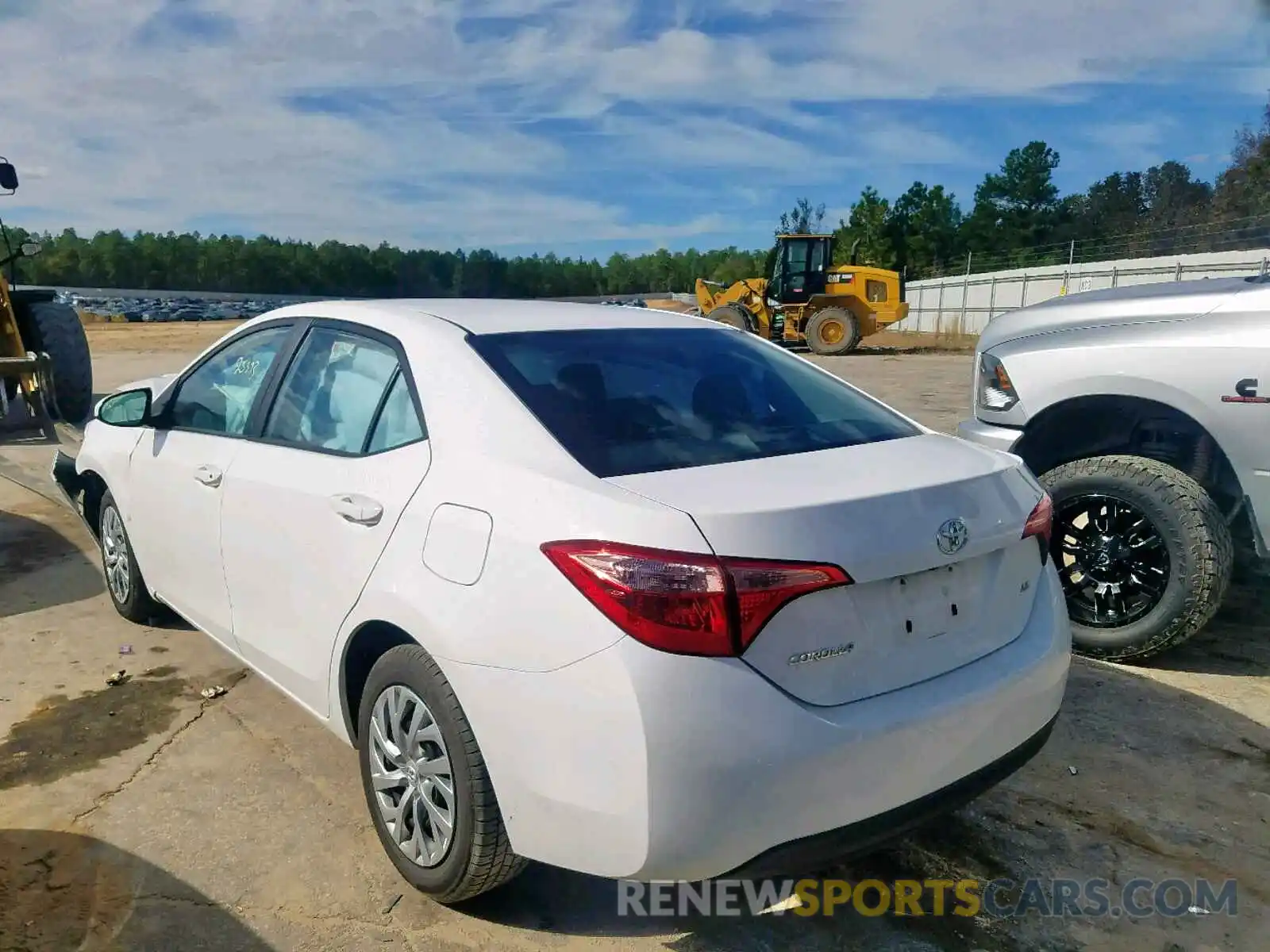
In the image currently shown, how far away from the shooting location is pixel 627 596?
6.50ft

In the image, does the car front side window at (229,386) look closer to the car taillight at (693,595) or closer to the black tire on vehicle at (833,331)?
the car taillight at (693,595)

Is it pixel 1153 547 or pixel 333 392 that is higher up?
pixel 333 392

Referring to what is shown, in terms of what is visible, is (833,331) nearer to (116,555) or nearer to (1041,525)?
(116,555)

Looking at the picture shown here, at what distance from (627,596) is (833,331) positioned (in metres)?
21.4

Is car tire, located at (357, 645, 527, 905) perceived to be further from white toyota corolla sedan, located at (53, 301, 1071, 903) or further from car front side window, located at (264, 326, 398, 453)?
car front side window, located at (264, 326, 398, 453)

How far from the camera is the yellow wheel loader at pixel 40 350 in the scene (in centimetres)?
950

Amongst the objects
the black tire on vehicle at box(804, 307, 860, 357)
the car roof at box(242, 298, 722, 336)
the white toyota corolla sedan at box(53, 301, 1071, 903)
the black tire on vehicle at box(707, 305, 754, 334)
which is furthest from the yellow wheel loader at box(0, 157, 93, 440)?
the black tire on vehicle at box(804, 307, 860, 357)

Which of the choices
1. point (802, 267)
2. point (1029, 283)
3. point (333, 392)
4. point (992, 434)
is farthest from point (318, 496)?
point (1029, 283)

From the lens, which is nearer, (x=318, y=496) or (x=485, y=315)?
(x=318, y=496)

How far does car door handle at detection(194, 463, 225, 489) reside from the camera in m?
3.33

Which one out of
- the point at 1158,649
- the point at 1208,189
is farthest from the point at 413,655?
the point at 1208,189

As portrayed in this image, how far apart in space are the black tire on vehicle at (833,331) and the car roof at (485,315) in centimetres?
1945

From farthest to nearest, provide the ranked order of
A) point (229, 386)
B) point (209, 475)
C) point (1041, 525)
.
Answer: point (229, 386), point (209, 475), point (1041, 525)

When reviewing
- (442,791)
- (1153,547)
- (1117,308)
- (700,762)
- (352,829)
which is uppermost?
(1117,308)
